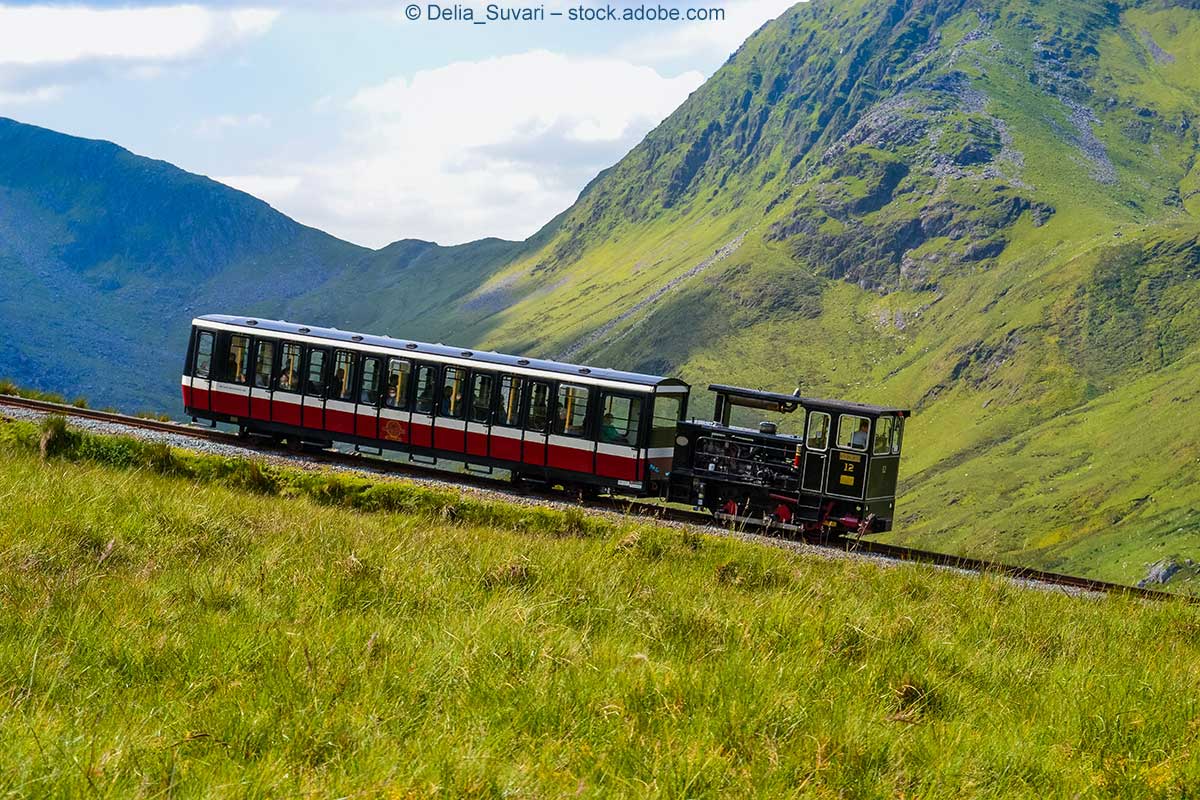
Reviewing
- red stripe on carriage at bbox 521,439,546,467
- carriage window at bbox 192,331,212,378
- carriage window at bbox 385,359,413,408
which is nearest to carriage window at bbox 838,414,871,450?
red stripe on carriage at bbox 521,439,546,467

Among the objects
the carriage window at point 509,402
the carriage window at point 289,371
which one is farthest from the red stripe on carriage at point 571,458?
the carriage window at point 289,371

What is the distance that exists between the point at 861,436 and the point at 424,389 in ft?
35.0

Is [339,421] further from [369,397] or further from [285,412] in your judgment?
[285,412]

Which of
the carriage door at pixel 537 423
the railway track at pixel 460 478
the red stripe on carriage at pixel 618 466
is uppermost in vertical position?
the carriage door at pixel 537 423

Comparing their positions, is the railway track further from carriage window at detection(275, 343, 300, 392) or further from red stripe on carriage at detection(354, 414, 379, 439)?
carriage window at detection(275, 343, 300, 392)

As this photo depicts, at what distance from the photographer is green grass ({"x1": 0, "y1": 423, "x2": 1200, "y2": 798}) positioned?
521cm

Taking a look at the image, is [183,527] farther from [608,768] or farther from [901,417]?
[901,417]

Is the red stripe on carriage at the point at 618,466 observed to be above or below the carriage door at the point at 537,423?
below

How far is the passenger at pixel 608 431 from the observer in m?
27.6

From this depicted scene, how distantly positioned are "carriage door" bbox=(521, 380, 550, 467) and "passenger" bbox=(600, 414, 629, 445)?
1.34 meters

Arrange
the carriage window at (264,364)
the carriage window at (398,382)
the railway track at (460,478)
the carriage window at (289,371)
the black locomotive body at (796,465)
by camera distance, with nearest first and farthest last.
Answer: the railway track at (460,478) < the black locomotive body at (796,465) < the carriage window at (398,382) < the carriage window at (289,371) < the carriage window at (264,364)

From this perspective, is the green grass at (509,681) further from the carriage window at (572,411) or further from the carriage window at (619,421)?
the carriage window at (572,411)

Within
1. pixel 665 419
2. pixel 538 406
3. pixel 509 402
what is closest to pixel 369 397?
pixel 509 402

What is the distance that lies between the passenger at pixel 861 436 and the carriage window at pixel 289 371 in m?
14.1
